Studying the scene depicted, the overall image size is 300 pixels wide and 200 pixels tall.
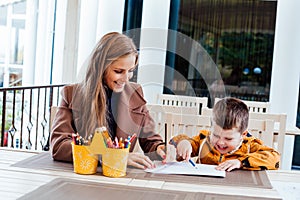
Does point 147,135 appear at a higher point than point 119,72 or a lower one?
lower

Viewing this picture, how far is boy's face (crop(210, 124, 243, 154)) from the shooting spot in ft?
5.83

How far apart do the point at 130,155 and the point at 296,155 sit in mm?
3765

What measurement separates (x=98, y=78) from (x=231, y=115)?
57 cm

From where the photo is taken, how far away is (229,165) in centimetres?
163

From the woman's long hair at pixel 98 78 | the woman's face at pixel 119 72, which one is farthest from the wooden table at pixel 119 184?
the woman's face at pixel 119 72

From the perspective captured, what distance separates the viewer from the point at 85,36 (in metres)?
4.74

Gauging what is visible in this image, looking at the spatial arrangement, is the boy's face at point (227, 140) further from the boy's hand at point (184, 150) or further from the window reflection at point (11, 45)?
the window reflection at point (11, 45)

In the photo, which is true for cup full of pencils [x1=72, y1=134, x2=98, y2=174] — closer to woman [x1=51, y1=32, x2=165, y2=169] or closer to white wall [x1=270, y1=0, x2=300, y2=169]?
woman [x1=51, y1=32, x2=165, y2=169]

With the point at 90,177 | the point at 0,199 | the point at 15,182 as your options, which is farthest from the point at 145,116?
the point at 0,199

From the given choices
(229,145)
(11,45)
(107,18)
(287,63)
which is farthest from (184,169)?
(11,45)

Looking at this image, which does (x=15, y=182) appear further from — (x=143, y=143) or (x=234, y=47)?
(x=234, y=47)

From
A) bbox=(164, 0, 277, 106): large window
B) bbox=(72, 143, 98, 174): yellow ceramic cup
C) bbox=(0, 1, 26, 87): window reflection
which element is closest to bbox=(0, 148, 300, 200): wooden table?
bbox=(72, 143, 98, 174): yellow ceramic cup

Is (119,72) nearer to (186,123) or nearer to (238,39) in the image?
(186,123)

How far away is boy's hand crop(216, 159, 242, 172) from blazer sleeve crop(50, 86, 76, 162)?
0.55m
